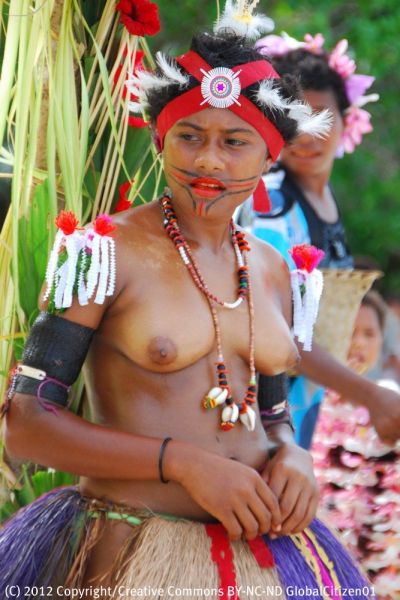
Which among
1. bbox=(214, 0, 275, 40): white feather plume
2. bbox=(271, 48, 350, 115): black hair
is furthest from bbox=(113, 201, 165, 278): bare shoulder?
bbox=(271, 48, 350, 115): black hair

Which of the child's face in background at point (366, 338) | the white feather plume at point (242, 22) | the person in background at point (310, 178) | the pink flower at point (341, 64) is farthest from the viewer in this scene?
the child's face in background at point (366, 338)

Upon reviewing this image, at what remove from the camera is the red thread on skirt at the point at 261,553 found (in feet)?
8.62

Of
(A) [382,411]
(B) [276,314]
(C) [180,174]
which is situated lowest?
(A) [382,411]

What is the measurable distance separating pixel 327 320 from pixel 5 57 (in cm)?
175

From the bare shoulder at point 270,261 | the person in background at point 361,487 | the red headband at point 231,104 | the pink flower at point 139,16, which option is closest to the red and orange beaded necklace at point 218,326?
the bare shoulder at point 270,261

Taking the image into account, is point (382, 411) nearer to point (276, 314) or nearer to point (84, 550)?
point (276, 314)

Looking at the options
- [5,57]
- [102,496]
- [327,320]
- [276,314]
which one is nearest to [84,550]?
[102,496]

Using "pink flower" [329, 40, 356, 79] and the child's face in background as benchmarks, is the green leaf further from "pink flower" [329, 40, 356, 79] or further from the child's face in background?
the child's face in background

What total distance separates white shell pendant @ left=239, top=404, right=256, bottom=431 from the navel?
27cm

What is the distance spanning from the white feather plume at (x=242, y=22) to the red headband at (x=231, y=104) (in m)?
0.13

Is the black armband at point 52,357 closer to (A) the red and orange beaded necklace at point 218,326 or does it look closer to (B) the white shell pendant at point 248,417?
(A) the red and orange beaded necklace at point 218,326

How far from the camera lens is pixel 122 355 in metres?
2.64

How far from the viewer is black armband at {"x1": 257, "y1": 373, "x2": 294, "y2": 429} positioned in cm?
303

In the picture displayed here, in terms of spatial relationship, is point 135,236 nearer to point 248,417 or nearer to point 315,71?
point 248,417
